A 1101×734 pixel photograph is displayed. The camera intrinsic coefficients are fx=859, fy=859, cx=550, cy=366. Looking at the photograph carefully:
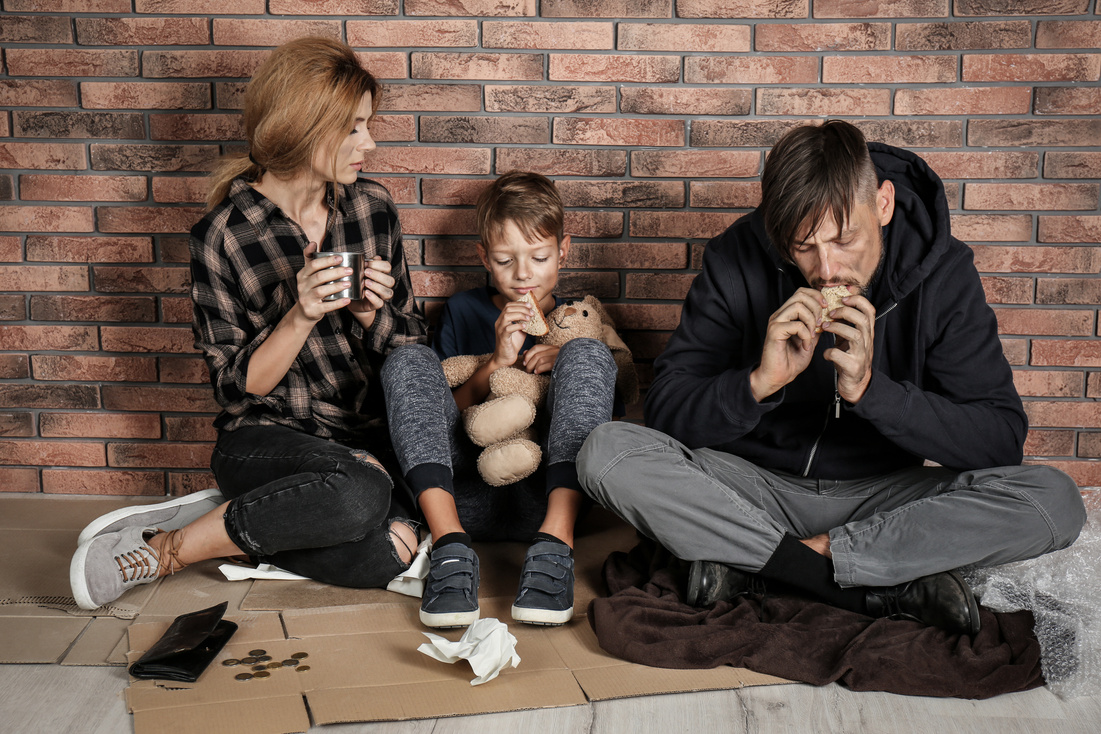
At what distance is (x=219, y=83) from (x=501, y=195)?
932 millimetres

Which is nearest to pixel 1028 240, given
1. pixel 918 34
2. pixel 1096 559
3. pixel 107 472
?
pixel 918 34

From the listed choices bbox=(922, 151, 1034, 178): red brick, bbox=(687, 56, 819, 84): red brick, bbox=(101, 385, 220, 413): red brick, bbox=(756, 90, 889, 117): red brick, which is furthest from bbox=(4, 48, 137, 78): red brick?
bbox=(922, 151, 1034, 178): red brick

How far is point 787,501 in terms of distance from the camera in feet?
6.50

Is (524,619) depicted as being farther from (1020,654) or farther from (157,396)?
(157,396)

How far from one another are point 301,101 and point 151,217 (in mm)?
829

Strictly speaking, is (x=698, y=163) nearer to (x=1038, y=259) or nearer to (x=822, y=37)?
(x=822, y=37)

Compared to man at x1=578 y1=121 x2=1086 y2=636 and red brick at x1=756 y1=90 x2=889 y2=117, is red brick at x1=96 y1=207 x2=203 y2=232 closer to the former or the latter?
man at x1=578 y1=121 x2=1086 y2=636

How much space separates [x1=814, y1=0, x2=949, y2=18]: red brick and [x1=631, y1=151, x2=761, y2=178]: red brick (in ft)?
1.42

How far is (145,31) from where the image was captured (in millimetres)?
2432

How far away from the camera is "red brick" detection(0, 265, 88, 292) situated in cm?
257

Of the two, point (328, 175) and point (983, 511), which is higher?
point (328, 175)

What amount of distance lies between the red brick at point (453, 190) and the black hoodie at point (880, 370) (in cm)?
77

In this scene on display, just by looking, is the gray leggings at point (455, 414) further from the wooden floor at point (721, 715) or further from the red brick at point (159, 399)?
the red brick at point (159, 399)

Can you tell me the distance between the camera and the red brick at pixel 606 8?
2398 millimetres
